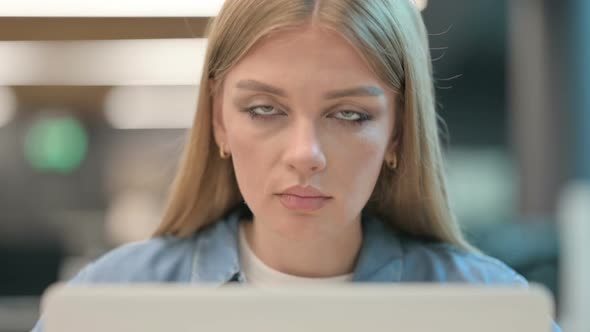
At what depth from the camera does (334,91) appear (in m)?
1.01

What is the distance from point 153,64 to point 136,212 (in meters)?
1.23

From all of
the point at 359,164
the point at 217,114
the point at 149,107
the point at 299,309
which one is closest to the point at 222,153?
the point at 217,114

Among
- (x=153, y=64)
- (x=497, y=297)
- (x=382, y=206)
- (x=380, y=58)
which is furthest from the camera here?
(x=153, y=64)

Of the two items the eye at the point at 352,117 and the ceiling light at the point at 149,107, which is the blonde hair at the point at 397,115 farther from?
the ceiling light at the point at 149,107

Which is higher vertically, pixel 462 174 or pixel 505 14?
pixel 505 14

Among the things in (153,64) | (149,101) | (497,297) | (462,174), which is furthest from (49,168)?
(497,297)

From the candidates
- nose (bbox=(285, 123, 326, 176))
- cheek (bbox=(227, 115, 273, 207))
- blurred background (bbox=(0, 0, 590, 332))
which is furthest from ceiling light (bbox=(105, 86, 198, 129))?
nose (bbox=(285, 123, 326, 176))

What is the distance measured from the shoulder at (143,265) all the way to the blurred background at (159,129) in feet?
5.78

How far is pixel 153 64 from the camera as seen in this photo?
4070 millimetres

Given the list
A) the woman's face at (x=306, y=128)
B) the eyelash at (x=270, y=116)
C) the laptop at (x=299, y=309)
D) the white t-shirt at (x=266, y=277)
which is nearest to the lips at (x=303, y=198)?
the woman's face at (x=306, y=128)

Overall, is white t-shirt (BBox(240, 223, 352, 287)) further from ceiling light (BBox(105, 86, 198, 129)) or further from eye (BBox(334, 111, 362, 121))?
ceiling light (BBox(105, 86, 198, 129))

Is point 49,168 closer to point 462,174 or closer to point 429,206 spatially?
point 462,174

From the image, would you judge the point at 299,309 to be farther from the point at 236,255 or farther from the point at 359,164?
the point at 236,255

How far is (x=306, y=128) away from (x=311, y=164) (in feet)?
0.16
